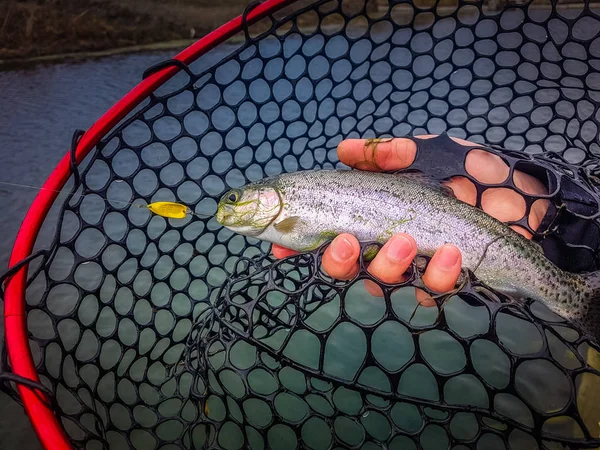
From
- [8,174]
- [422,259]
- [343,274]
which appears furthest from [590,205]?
[8,174]

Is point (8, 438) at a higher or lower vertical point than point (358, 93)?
lower

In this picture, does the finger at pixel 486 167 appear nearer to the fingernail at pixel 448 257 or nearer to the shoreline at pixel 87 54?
the fingernail at pixel 448 257

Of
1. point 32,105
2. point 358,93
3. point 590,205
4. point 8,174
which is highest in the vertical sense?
point 358,93

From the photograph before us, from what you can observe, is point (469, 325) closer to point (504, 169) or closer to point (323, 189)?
point (504, 169)

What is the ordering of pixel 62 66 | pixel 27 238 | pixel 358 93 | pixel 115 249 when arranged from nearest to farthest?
1. pixel 27 238
2. pixel 115 249
3. pixel 358 93
4. pixel 62 66

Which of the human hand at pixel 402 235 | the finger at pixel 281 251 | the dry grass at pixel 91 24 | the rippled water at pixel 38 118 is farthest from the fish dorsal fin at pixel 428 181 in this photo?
the dry grass at pixel 91 24

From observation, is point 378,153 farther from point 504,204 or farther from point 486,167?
point 504,204

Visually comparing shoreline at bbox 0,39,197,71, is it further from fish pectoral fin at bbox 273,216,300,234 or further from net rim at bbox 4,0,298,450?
fish pectoral fin at bbox 273,216,300,234
